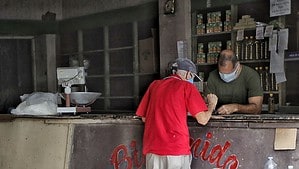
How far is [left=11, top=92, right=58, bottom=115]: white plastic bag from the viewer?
4781 millimetres

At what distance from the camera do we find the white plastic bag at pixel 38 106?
188 inches

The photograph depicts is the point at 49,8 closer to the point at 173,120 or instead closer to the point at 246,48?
the point at 246,48

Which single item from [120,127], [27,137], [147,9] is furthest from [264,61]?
[27,137]

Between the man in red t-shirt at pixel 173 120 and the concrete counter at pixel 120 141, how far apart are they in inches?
6.2

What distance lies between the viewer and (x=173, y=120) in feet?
11.5

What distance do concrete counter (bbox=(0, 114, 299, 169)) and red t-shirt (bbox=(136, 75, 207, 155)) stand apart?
19 cm

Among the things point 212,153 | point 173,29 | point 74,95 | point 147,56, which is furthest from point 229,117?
point 147,56

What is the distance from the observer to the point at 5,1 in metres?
7.34

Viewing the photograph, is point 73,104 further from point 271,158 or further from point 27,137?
point 271,158

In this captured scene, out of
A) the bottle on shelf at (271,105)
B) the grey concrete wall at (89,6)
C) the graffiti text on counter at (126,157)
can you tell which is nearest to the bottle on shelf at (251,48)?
the bottle on shelf at (271,105)

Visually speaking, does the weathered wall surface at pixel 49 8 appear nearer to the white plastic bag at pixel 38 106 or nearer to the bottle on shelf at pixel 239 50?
the bottle on shelf at pixel 239 50

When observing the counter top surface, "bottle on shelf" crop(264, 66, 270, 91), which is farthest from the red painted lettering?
"bottle on shelf" crop(264, 66, 270, 91)

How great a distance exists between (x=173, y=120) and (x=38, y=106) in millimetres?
1801

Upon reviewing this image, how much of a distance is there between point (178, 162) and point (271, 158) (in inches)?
26.1
